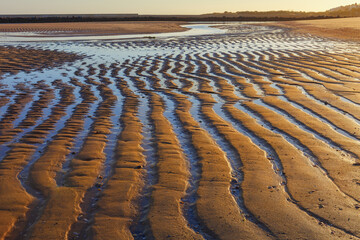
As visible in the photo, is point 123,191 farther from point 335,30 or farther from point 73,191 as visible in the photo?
point 335,30

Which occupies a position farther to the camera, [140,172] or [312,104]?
[312,104]

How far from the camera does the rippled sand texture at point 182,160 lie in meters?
2.70

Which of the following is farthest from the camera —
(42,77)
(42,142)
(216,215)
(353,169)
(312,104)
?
(42,77)

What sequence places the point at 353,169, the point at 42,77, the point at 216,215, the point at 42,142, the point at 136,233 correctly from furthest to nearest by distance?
the point at 42,77
the point at 42,142
the point at 353,169
the point at 216,215
the point at 136,233

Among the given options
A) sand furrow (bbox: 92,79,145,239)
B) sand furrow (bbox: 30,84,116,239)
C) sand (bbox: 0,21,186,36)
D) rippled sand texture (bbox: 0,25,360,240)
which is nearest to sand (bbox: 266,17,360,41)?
sand (bbox: 0,21,186,36)

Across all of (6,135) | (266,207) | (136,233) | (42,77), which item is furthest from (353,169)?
(42,77)

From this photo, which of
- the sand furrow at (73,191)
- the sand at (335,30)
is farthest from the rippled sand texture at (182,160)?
the sand at (335,30)

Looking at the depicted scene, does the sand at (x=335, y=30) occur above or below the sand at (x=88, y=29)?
above

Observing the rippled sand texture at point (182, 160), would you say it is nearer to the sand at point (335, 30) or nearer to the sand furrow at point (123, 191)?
the sand furrow at point (123, 191)

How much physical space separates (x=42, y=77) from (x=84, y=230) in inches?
279

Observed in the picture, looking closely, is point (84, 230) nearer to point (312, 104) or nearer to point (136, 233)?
point (136, 233)

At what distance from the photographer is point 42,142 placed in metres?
4.41

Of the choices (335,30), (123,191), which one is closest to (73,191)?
(123,191)

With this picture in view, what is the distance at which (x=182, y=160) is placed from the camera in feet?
12.6
